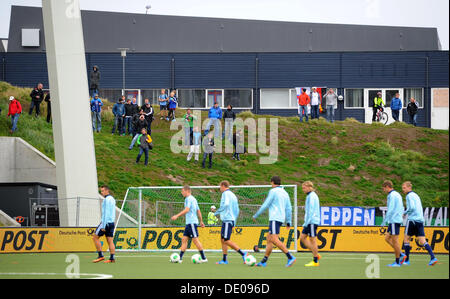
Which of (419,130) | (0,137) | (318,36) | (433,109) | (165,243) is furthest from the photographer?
(318,36)

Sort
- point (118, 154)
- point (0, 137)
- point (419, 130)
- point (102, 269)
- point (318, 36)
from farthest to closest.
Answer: point (318, 36) → point (419, 130) → point (118, 154) → point (0, 137) → point (102, 269)

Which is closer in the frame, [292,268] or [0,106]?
[292,268]

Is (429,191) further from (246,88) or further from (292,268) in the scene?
(292,268)

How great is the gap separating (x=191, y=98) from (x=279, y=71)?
6.74 m

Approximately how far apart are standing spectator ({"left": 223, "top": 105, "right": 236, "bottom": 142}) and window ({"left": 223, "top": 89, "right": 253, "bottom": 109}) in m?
12.8

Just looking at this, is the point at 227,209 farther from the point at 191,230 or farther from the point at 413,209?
the point at 413,209

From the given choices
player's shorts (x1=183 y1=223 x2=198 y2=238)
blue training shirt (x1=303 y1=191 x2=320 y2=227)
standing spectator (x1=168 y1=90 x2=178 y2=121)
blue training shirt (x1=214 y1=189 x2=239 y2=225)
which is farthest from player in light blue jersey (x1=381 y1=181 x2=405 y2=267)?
standing spectator (x1=168 y1=90 x2=178 y2=121)

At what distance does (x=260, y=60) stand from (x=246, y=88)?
2286mm

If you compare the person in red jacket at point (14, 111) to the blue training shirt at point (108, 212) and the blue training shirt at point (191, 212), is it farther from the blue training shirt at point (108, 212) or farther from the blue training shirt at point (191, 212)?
the blue training shirt at point (191, 212)

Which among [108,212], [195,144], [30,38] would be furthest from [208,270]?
[30,38]

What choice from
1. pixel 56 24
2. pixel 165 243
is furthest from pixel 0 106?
pixel 165 243

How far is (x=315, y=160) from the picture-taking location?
41656mm

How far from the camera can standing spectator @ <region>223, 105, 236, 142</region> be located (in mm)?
38781

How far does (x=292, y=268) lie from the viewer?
16578 mm
